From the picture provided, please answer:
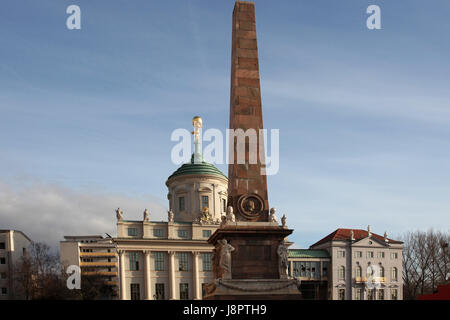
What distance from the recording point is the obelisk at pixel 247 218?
2358 centimetres

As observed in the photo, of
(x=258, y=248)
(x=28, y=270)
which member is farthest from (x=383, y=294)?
(x=258, y=248)

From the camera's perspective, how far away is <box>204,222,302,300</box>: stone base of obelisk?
76.3 ft

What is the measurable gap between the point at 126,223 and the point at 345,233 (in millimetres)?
37674

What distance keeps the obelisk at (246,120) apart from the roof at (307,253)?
60.3 metres

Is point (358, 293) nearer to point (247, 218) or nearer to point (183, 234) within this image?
point (183, 234)

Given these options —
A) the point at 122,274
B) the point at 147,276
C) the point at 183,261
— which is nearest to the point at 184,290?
the point at 183,261

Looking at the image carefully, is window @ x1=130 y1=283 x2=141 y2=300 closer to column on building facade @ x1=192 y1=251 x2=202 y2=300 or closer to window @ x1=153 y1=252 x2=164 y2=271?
window @ x1=153 y1=252 x2=164 y2=271

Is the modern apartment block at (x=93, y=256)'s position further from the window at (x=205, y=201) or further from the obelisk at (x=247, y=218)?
the obelisk at (x=247, y=218)

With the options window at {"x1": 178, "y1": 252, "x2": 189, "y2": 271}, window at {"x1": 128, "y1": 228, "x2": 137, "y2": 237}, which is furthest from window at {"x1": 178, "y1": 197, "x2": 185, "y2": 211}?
window at {"x1": 128, "y1": 228, "x2": 137, "y2": 237}

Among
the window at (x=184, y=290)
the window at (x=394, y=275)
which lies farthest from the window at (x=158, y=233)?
the window at (x=394, y=275)

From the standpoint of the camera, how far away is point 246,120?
26.8m

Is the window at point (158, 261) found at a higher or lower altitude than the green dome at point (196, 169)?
lower
